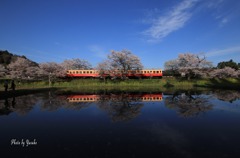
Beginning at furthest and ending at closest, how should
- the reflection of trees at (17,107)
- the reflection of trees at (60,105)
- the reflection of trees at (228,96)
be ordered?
the reflection of trees at (228,96), the reflection of trees at (60,105), the reflection of trees at (17,107)

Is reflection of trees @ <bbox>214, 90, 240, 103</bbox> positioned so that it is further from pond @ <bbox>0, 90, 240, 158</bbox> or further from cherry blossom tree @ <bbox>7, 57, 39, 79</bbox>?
cherry blossom tree @ <bbox>7, 57, 39, 79</bbox>

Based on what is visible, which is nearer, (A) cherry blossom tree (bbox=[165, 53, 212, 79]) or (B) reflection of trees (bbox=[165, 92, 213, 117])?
(B) reflection of trees (bbox=[165, 92, 213, 117])

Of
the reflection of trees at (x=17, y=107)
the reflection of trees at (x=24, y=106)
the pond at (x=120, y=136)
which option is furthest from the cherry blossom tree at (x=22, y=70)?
the pond at (x=120, y=136)

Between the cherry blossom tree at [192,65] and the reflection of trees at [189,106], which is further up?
the cherry blossom tree at [192,65]

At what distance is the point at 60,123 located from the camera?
11.6 metres

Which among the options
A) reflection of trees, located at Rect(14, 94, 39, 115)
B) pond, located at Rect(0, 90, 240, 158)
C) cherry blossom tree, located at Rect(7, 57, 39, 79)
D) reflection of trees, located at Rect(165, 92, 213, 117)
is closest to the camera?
pond, located at Rect(0, 90, 240, 158)

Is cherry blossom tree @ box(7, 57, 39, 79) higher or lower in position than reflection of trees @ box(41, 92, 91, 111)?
higher

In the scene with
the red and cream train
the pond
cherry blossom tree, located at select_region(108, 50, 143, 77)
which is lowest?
the pond

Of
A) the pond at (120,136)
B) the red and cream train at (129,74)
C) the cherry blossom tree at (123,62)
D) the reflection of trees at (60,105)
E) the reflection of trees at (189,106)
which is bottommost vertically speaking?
the pond at (120,136)

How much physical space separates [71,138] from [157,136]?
390cm

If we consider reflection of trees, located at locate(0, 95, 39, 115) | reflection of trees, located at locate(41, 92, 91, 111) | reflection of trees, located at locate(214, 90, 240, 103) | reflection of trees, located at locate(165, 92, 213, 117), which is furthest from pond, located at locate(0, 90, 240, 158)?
reflection of trees, located at locate(214, 90, 240, 103)

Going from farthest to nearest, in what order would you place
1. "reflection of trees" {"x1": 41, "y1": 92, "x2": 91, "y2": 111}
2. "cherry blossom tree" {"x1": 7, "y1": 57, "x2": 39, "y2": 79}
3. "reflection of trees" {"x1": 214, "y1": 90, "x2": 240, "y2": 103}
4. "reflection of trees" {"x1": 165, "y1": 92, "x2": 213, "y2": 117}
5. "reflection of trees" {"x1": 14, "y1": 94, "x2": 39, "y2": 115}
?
"cherry blossom tree" {"x1": 7, "y1": 57, "x2": 39, "y2": 79} < "reflection of trees" {"x1": 214, "y1": 90, "x2": 240, "y2": 103} < "reflection of trees" {"x1": 41, "y1": 92, "x2": 91, "y2": 111} < "reflection of trees" {"x1": 14, "y1": 94, "x2": 39, "y2": 115} < "reflection of trees" {"x1": 165, "y1": 92, "x2": 213, "y2": 117}

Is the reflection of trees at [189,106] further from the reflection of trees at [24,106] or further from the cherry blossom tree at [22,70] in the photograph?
the cherry blossom tree at [22,70]

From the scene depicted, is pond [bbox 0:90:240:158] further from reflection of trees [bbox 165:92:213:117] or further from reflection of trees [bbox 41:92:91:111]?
reflection of trees [bbox 41:92:91:111]
